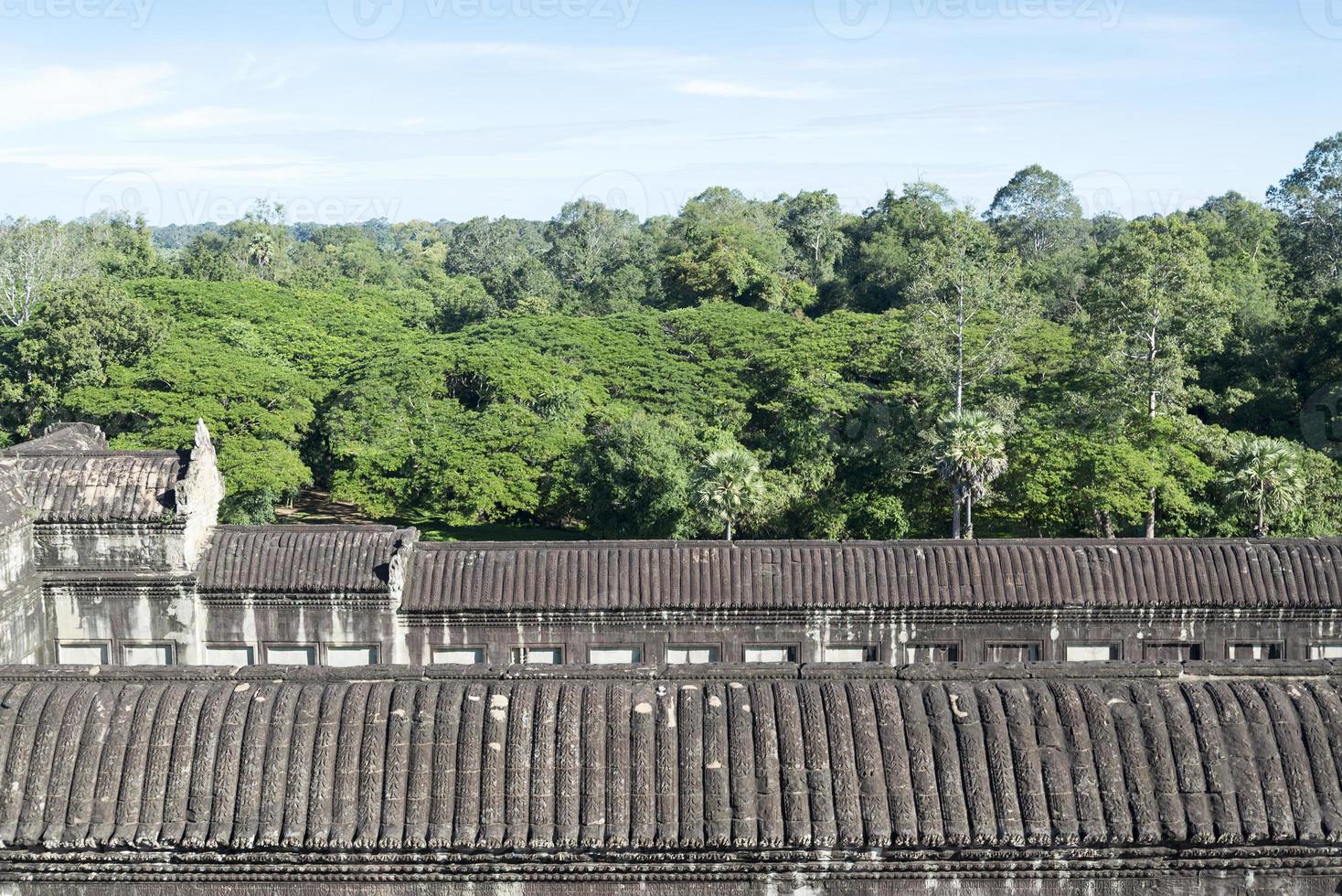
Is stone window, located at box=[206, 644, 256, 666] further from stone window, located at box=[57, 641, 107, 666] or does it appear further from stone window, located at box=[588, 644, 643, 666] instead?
stone window, located at box=[588, 644, 643, 666]

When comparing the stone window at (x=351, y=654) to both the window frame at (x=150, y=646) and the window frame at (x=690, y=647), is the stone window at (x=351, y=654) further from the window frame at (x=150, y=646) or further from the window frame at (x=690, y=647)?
the window frame at (x=690, y=647)

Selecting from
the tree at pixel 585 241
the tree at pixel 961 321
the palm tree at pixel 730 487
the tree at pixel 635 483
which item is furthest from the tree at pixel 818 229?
the palm tree at pixel 730 487

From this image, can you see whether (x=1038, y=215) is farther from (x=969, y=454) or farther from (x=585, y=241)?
(x=969, y=454)

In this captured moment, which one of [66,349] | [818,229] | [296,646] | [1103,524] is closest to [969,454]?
[1103,524]

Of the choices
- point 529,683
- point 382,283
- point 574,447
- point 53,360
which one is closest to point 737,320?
point 574,447

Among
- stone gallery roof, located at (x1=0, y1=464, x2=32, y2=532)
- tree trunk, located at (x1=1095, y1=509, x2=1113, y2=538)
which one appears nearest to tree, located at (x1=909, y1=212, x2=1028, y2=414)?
tree trunk, located at (x1=1095, y1=509, x2=1113, y2=538)
